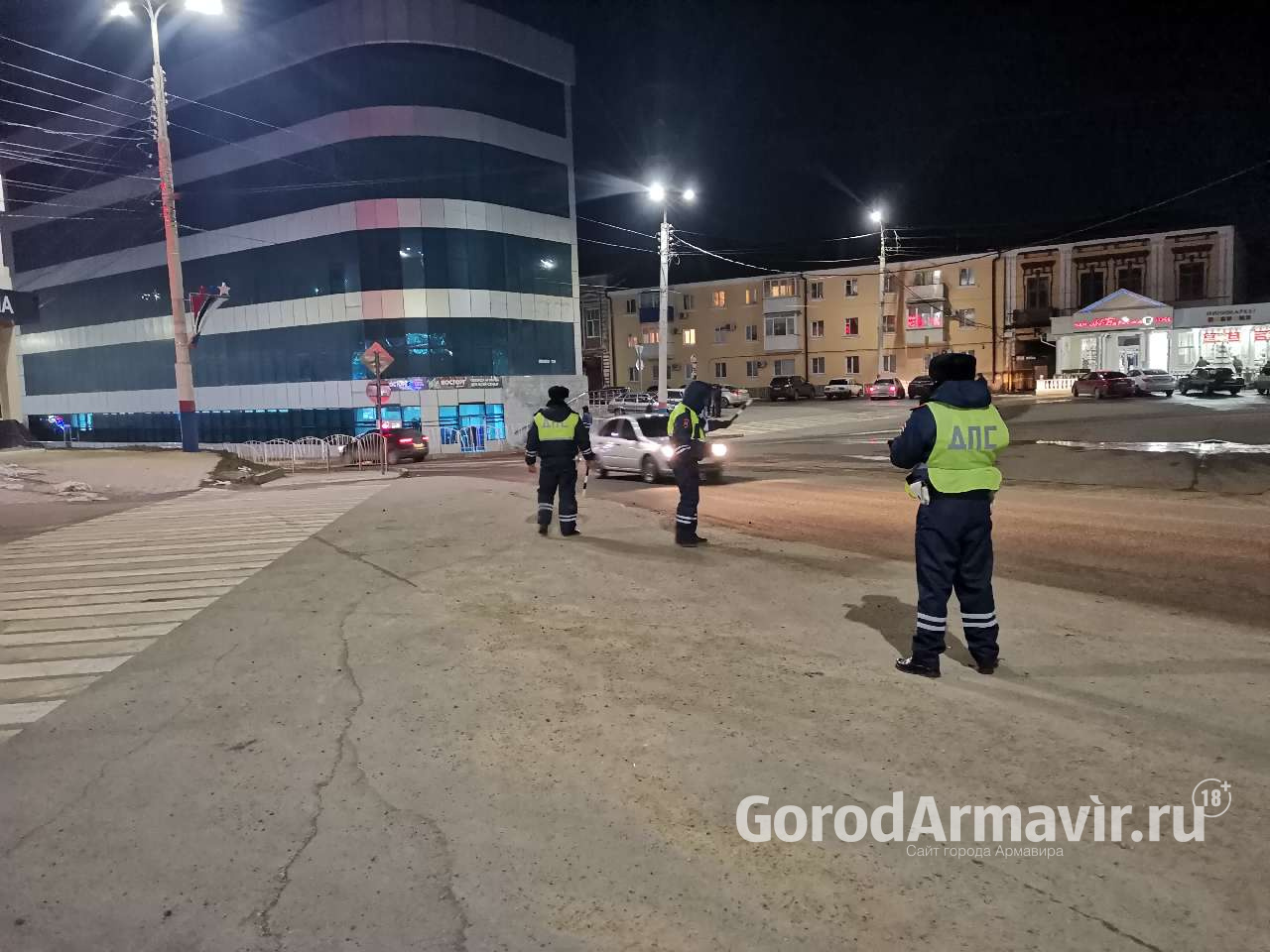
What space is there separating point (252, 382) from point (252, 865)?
41.6m

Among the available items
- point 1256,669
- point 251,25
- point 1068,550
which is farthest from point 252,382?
point 1256,669

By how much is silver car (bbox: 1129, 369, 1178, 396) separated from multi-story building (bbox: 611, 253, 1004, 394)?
54.8 feet

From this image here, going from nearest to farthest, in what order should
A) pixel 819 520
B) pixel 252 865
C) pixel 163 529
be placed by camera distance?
pixel 252 865, pixel 819 520, pixel 163 529

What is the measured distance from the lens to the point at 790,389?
184 ft

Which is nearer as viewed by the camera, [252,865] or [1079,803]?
[252,865]

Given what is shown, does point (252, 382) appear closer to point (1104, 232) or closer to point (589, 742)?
point (589, 742)

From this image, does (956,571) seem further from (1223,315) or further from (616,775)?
(1223,315)

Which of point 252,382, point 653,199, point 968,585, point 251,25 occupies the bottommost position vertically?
point 968,585

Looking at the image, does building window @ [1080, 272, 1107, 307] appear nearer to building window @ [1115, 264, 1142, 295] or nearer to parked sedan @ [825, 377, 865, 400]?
building window @ [1115, 264, 1142, 295]

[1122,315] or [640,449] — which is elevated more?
[1122,315]

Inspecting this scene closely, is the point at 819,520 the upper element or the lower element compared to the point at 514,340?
lower

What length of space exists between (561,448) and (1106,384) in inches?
1339

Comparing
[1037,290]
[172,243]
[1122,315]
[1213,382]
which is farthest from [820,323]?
[172,243]

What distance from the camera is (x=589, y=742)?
165 inches
